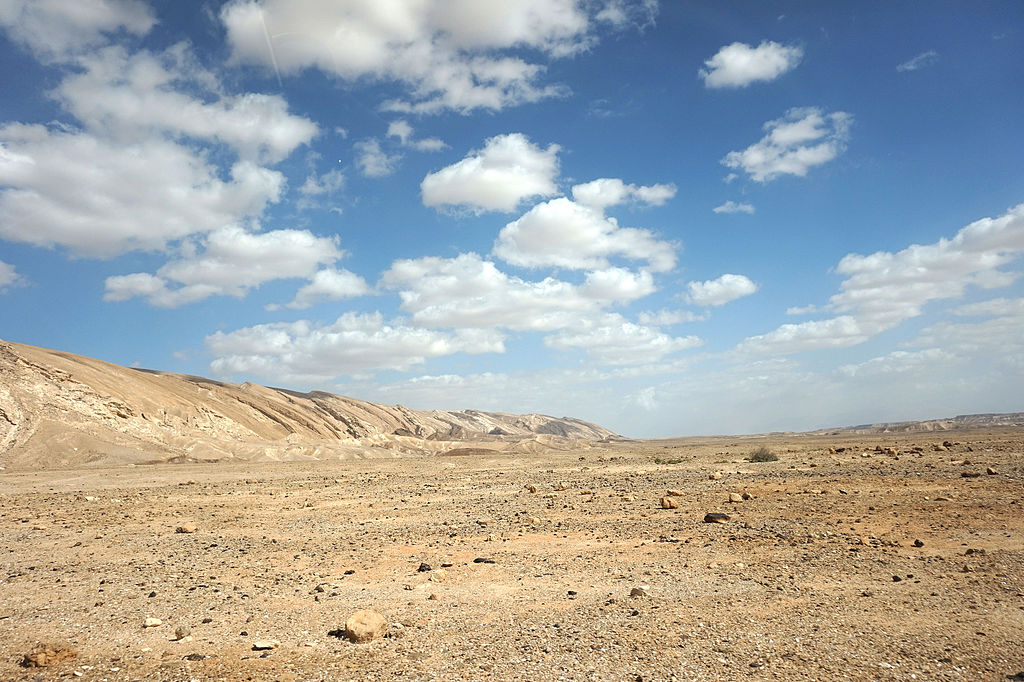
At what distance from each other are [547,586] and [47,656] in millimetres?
5855

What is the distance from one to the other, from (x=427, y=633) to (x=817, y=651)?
162 inches

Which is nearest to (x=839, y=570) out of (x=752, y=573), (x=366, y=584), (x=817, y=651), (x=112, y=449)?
(x=752, y=573)

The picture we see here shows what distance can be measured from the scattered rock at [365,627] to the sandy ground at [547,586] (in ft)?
0.55

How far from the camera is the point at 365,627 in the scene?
261 inches

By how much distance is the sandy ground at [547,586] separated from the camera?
5887 millimetres

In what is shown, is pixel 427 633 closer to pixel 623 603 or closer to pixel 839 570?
pixel 623 603

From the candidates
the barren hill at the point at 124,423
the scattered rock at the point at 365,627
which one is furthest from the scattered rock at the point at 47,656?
the barren hill at the point at 124,423

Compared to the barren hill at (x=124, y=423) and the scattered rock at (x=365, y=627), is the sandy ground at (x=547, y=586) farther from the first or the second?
the barren hill at (x=124, y=423)

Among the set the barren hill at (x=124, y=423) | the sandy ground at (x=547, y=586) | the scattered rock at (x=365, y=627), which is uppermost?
the barren hill at (x=124, y=423)

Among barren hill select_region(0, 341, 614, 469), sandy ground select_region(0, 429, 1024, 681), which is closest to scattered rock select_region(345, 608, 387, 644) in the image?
sandy ground select_region(0, 429, 1024, 681)

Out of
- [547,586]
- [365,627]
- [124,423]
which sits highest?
[124,423]

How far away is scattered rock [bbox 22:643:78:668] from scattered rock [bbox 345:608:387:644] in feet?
9.36

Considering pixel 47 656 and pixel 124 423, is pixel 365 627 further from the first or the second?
pixel 124 423

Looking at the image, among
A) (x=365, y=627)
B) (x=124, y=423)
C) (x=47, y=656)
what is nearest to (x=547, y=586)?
(x=365, y=627)
